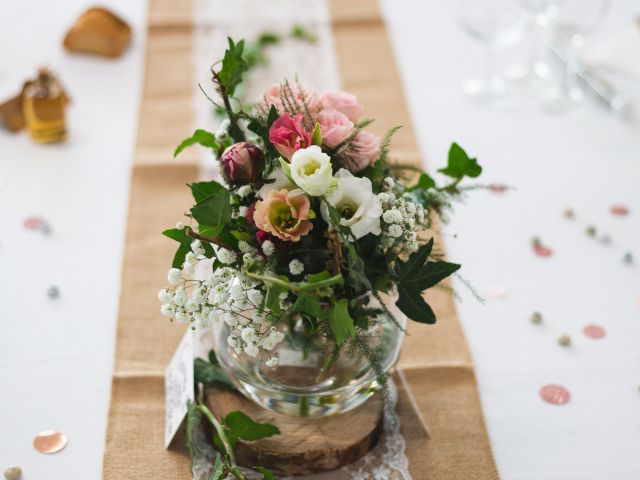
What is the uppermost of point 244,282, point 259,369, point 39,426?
point 244,282

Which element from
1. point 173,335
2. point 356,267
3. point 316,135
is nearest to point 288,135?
point 316,135

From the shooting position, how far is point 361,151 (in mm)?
794

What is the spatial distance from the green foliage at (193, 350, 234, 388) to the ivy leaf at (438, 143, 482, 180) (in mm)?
329

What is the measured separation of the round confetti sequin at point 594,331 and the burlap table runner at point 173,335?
0.17 meters

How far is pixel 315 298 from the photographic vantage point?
2.35 ft

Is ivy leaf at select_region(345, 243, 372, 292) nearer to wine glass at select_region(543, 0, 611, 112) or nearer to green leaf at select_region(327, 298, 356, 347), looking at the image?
green leaf at select_region(327, 298, 356, 347)

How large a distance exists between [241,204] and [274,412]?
237 mm

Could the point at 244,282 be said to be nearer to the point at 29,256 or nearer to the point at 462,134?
the point at 29,256

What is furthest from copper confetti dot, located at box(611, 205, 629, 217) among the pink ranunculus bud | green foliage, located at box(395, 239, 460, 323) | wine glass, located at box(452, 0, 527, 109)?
the pink ranunculus bud

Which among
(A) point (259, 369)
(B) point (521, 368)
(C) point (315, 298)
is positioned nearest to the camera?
(C) point (315, 298)

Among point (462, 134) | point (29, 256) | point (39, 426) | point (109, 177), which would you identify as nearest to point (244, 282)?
point (39, 426)

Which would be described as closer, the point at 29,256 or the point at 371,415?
the point at 371,415

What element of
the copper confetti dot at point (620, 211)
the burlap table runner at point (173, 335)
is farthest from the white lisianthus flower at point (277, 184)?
the copper confetti dot at point (620, 211)

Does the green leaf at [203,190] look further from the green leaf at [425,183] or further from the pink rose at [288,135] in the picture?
the green leaf at [425,183]
